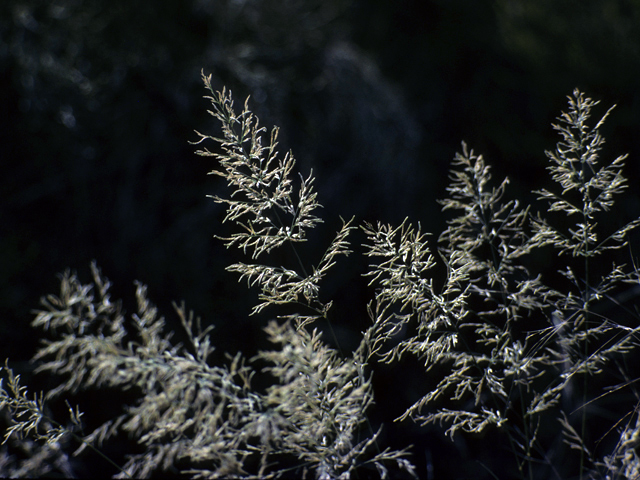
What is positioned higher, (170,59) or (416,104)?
(170,59)

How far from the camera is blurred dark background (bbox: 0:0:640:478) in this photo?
80.0 inches

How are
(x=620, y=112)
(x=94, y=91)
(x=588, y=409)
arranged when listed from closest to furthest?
(x=588, y=409)
(x=620, y=112)
(x=94, y=91)

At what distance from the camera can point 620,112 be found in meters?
2.01

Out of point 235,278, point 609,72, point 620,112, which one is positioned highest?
point 609,72

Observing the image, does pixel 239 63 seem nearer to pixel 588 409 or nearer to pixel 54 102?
pixel 54 102

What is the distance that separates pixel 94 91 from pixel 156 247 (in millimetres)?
741

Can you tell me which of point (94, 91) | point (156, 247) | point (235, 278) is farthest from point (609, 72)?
point (94, 91)

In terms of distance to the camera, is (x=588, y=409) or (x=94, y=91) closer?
(x=588, y=409)

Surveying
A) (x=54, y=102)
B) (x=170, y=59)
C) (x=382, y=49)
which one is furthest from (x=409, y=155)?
(x=54, y=102)

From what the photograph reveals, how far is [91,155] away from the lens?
7.01ft

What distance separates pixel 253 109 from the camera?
207 centimetres

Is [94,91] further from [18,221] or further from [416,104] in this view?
[416,104]

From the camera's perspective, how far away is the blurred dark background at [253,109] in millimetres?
2031

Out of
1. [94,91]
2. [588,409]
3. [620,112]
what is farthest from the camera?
[94,91]
